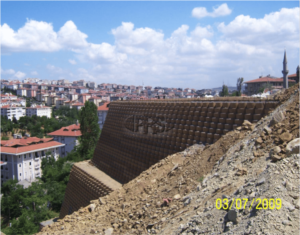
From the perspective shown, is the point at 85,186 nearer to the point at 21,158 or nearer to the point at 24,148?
the point at 21,158

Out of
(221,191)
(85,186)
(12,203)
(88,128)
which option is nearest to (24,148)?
(12,203)

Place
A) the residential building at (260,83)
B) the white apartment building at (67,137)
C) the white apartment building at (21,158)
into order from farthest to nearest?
the white apartment building at (67,137) < the residential building at (260,83) < the white apartment building at (21,158)

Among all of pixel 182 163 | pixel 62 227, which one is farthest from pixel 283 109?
pixel 62 227

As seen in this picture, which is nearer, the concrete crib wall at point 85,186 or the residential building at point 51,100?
the concrete crib wall at point 85,186

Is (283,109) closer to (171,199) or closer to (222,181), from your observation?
(222,181)

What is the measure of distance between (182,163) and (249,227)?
4.13m

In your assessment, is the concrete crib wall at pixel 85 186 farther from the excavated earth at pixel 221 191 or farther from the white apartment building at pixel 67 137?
the white apartment building at pixel 67 137

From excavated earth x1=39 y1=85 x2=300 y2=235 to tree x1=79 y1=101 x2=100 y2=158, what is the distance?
1827cm

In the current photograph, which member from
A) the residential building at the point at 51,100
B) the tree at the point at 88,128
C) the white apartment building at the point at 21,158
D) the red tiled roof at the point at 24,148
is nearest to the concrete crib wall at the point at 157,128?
the tree at the point at 88,128

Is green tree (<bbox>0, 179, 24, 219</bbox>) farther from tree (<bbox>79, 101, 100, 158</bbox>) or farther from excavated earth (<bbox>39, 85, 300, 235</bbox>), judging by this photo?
excavated earth (<bbox>39, 85, 300, 235</bbox>)

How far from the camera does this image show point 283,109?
550 cm
